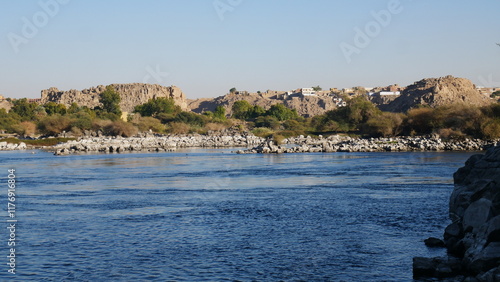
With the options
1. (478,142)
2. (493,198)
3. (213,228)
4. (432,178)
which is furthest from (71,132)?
(493,198)

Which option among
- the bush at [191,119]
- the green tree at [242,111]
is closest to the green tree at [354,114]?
the bush at [191,119]

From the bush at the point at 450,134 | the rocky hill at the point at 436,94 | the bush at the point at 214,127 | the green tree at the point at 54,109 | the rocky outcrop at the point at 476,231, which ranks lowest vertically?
the rocky outcrop at the point at 476,231

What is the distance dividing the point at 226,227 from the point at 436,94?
5254 inches

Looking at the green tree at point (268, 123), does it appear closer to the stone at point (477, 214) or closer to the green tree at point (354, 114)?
the green tree at point (354, 114)

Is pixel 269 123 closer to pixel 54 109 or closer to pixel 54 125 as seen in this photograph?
pixel 54 125

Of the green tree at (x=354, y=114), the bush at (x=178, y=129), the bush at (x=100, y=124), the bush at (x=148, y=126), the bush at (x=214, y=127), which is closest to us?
the green tree at (x=354, y=114)

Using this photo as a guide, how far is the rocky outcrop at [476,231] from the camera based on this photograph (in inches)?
377

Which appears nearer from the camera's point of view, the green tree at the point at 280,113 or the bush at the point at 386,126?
the bush at the point at 386,126

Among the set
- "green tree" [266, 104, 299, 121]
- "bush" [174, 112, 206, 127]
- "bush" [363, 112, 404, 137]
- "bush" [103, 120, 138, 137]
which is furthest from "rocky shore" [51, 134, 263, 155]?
"green tree" [266, 104, 299, 121]

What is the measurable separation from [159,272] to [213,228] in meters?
4.19

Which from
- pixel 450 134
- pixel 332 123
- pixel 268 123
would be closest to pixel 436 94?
pixel 268 123

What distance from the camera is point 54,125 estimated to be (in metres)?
82.8

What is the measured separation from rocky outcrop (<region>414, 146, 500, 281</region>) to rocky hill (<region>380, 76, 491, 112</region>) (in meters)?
121

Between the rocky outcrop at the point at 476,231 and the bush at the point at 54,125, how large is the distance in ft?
246
